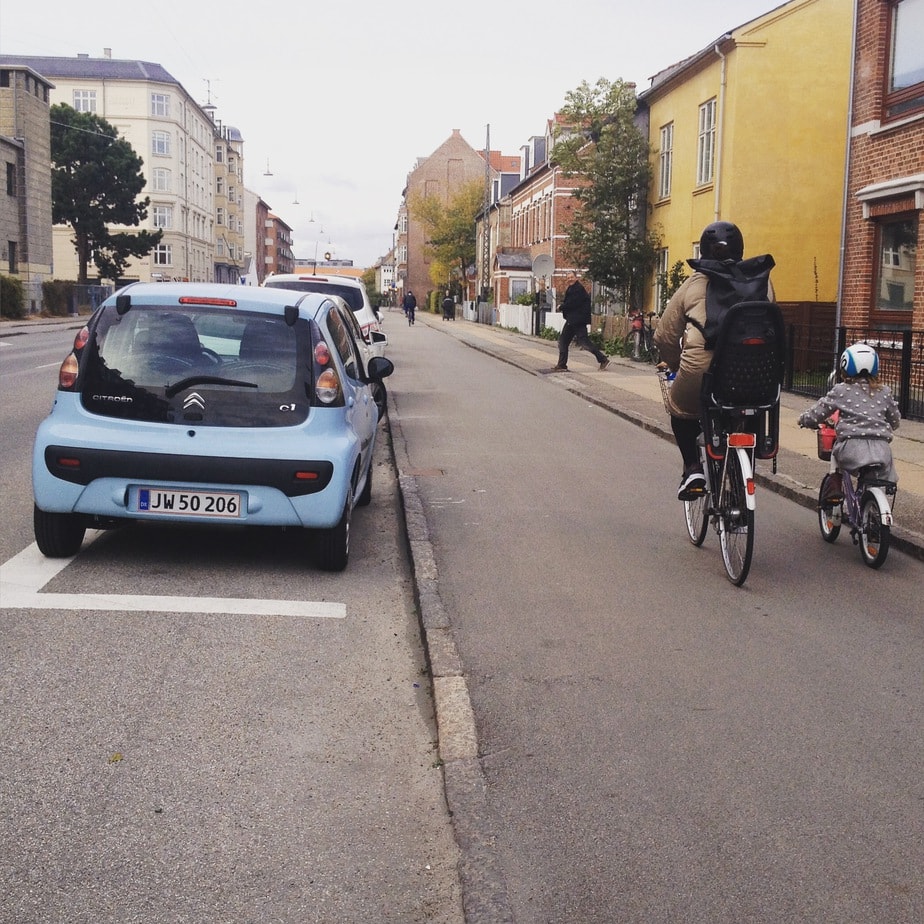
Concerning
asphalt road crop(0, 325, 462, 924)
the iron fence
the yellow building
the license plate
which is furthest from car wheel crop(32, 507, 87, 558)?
the yellow building

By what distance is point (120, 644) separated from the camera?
5.26 m

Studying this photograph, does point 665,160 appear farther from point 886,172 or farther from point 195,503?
point 195,503

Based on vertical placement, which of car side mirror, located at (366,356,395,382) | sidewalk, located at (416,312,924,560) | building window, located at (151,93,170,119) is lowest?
sidewalk, located at (416,312,924,560)

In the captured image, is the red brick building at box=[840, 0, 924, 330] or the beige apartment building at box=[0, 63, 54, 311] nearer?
the red brick building at box=[840, 0, 924, 330]

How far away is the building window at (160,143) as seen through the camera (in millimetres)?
87375

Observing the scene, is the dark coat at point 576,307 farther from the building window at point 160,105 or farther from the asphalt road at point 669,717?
the building window at point 160,105

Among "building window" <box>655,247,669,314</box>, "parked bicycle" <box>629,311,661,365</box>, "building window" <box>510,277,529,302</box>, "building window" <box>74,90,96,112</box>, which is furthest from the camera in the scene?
"building window" <box>74,90,96,112</box>

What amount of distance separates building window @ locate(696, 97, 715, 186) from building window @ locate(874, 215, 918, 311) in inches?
342

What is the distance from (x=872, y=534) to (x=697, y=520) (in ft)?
3.62

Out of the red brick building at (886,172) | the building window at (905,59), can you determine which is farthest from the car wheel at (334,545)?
the building window at (905,59)

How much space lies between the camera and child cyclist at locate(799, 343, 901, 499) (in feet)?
23.6

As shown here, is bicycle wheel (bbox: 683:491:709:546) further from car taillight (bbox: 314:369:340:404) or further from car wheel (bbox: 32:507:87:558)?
car wheel (bbox: 32:507:87:558)

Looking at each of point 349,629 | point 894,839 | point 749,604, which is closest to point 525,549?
point 749,604

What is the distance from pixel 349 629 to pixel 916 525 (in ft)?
14.3
